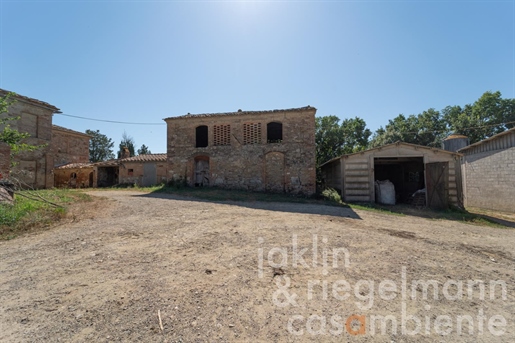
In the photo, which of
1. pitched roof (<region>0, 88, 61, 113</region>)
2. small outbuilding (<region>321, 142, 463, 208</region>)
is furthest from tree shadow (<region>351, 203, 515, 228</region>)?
pitched roof (<region>0, 88, 61, 113</region>)

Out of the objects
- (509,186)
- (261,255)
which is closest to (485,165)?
(509,186)

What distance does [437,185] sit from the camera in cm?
1156

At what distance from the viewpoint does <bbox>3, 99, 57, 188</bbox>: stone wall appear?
648 inches

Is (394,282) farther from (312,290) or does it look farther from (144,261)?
(144,261)

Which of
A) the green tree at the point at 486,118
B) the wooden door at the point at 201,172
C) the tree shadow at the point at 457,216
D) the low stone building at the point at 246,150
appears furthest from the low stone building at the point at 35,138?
the green tree at the point at 486,118

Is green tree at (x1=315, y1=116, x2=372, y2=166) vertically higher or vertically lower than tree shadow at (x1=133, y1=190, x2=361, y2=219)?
higher

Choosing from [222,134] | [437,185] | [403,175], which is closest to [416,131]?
[403,175]

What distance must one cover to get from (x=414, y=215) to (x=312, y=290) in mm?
9233

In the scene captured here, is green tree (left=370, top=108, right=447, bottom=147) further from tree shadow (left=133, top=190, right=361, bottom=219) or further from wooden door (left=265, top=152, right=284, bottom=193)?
tree shadow (left=133, top=190, right=361, bottom=219)

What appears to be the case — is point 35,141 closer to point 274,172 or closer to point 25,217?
point 25,217

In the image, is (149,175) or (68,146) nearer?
(149,175)

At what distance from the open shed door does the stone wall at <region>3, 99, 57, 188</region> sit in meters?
25.8

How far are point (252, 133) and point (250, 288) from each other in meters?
14.5

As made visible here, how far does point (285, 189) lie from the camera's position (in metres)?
15.9
